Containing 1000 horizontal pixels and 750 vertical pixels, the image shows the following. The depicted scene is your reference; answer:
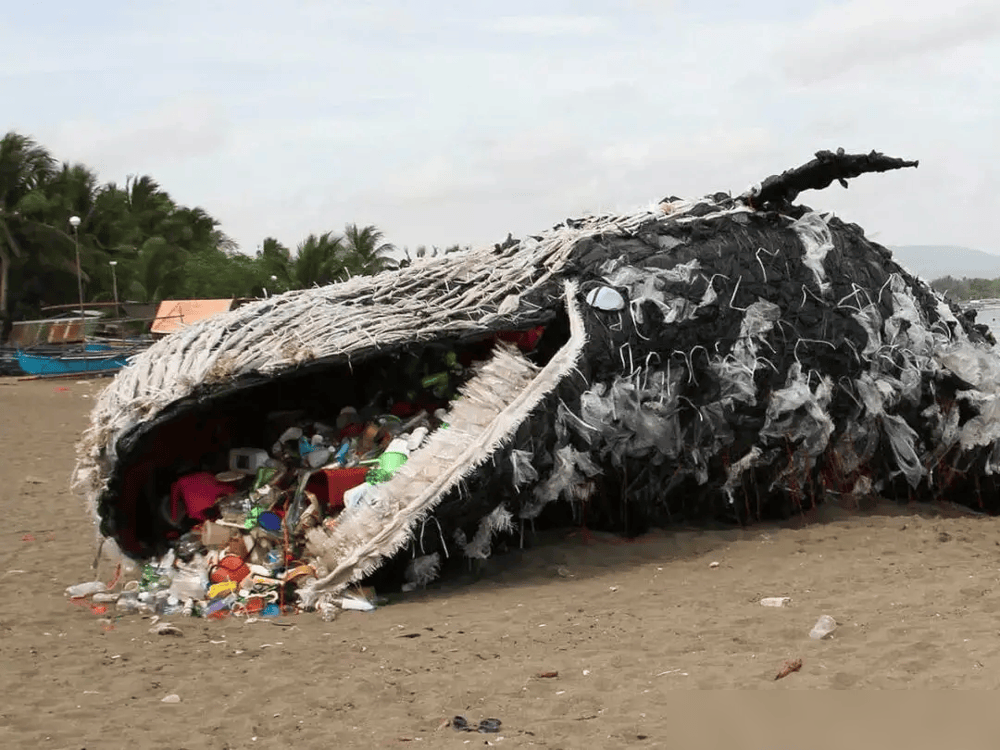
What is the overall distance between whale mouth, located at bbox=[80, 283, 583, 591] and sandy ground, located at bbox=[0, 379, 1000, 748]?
0.47 metres

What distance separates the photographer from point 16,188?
41188 mm

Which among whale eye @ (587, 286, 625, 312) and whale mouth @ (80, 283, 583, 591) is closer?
whale mouth @ (80, 283, 583, 591)

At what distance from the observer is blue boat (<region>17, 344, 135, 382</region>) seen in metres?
28.8

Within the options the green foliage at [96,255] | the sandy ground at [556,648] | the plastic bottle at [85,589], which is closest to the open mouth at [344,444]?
the plastic bottle at [85,589]

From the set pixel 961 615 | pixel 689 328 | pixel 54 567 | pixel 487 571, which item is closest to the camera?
pixel 961 615

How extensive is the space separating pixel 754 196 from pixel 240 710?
5.00 m

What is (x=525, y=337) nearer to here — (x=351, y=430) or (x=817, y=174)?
(x=351, y=430)

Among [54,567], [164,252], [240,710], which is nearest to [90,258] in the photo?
[164,252]

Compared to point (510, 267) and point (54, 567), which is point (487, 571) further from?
point (54, 567)

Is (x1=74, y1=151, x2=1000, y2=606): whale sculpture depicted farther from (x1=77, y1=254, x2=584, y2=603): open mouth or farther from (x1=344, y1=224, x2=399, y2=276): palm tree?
(x1=344, y1=224, x2=399, y2=276): palm tree

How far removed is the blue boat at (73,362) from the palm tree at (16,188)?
36.5ft

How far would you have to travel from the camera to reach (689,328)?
7215mm

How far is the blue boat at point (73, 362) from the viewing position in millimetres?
28844

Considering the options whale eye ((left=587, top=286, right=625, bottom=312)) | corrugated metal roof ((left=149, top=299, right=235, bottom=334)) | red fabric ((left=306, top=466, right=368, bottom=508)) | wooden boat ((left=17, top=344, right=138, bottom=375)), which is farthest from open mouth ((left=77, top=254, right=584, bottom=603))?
corrugated metal roof ((left=149, top=299, right=235, bottom=334))
